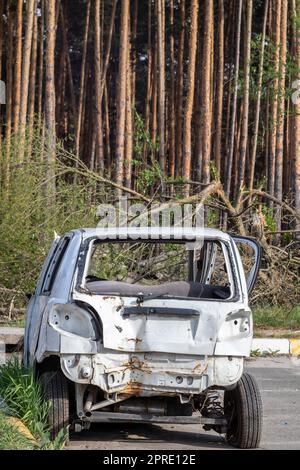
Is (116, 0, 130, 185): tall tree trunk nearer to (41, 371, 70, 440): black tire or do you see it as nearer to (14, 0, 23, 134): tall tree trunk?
(14, 0, 23, 134): tall tree trunk

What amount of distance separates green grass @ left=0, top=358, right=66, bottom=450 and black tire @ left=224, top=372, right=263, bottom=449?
1.44 metres

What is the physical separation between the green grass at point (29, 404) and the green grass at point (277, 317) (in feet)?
28.7

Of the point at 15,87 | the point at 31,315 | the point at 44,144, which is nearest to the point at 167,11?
the point at 15,87

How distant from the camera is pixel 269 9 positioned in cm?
4672

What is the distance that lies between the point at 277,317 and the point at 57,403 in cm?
1000

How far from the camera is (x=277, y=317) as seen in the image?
18.0 meters

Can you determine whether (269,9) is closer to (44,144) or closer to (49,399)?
(44,144)

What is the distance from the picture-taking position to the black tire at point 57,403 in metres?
8.41

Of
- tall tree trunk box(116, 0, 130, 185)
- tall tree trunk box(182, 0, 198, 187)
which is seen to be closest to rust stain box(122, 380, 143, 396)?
tall tree trunk box(116, 0, 130, 185)

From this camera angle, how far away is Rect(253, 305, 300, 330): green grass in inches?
702

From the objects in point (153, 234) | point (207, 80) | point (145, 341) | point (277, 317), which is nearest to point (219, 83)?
point (207, 80)

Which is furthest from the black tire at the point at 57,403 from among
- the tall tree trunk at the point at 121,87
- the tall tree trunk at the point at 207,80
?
the tall tree trunk at the point at 207,80

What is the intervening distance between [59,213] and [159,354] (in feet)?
33.3

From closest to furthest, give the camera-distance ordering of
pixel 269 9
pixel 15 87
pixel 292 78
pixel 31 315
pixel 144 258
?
pixel 31 315
pixel 144 258
pixel 292 78
pixel 15 87
pixel 269 9
